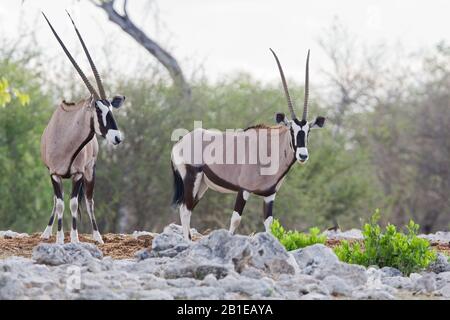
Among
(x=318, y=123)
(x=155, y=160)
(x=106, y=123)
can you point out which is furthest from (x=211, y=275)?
(x=155, y=160)

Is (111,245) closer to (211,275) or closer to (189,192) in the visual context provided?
(189,192)

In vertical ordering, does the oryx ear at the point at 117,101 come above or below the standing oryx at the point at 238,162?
above

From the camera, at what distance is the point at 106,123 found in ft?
37.4

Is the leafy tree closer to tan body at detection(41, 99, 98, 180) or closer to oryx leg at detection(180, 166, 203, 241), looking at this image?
tan body at detection(41, 99, 98, 180)

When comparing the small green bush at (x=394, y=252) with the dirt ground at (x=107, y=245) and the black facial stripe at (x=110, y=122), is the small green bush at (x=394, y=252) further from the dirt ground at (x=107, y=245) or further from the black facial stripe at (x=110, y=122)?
the black facial stripe at (x=110, y=122)

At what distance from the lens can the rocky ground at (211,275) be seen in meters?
7.66

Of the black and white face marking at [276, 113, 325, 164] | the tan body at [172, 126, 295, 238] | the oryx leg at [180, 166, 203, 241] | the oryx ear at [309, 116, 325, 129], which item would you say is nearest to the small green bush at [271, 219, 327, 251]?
the tan body at [172, 126, 295, 238]

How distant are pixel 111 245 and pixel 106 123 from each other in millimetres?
1383

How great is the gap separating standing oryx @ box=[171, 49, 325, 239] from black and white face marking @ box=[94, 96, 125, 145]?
836 millimetres

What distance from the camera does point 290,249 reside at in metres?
10.5

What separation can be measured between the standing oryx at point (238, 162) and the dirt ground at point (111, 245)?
2.19 feet

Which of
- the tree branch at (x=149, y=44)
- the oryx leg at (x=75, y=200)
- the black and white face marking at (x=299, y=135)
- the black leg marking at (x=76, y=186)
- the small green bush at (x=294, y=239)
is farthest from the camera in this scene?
the tree branch at (x=149, y=44)

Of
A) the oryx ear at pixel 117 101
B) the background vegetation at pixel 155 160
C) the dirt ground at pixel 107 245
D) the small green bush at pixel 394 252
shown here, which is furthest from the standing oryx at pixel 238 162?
the background vegetation at pixel 155 160
